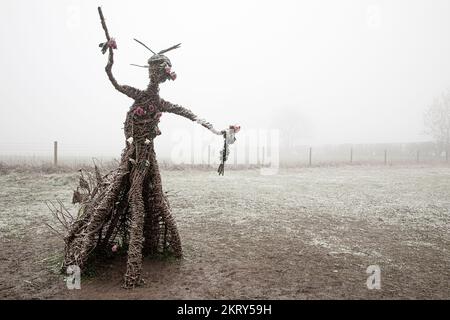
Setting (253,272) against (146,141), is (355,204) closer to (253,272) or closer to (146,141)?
(253,272)

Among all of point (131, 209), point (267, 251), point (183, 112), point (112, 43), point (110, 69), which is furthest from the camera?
point (267, 251)

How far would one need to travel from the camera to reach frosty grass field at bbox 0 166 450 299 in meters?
4.73

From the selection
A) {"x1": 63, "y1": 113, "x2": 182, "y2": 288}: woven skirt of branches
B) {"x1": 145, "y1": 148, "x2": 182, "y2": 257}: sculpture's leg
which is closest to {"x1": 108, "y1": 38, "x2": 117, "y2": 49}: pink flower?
{"x1": 63, "y1": 113, "x2": 182, "y2": 288}: woven skirt of branches

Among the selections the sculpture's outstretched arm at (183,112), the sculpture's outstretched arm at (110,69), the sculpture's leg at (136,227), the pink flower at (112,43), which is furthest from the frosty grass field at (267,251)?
the pink flower at (112,43)

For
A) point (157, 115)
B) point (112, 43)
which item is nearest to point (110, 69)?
point (112, 43)

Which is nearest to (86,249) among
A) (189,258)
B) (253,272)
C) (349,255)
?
(189,258)

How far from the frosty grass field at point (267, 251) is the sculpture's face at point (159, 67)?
2867 mm

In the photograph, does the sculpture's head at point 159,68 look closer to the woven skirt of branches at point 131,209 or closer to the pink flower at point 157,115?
the pink flower at point 157,115

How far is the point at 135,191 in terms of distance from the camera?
5.15m

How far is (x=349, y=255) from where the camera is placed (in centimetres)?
629

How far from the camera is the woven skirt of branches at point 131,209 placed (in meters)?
5.00

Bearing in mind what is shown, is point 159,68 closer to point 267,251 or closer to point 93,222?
point 93,222

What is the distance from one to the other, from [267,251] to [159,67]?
363cm
